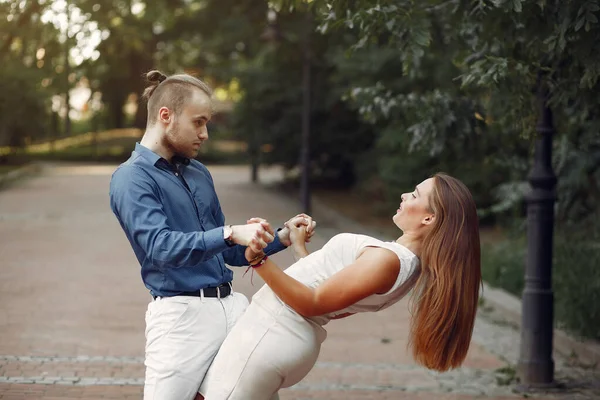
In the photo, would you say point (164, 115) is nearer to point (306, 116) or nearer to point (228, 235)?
point (228, 235)

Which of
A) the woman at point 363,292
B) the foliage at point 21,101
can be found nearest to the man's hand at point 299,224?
the woman at point 363,292

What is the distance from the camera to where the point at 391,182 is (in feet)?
58.3

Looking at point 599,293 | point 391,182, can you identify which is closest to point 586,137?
point 599,293

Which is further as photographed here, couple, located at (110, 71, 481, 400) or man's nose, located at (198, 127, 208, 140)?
man's nose, located at (198, 127, 208, 140)

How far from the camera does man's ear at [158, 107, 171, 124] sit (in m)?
3.32

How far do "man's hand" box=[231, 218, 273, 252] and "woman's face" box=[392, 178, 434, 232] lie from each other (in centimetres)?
53

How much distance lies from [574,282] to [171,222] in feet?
20.0

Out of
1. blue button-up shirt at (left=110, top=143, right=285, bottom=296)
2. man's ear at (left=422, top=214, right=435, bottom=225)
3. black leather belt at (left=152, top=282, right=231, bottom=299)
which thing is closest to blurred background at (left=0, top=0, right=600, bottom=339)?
blue button-up shirt at (left=110, top=143, right=285, bottom=296)

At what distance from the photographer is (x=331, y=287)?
3.10 meters

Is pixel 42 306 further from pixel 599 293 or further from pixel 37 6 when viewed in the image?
pixel 599 293

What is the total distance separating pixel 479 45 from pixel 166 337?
4060mm

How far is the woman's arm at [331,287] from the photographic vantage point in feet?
10.2

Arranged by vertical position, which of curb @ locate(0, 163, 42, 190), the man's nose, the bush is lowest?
curb @ locate(0, 163, 42, 190)

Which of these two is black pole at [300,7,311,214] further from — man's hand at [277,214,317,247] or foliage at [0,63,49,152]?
man's hand at [277,214,317,247]
